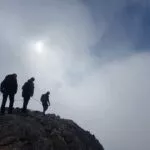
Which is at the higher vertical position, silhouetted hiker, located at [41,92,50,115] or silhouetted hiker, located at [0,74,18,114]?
silhouetted hiker, located at [41,92,50,115]

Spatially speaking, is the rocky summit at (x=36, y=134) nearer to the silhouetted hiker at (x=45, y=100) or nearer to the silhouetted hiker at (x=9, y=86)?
the silhouetted hiker at (x=9, y=86)

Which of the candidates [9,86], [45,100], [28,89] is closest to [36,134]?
[28,89]

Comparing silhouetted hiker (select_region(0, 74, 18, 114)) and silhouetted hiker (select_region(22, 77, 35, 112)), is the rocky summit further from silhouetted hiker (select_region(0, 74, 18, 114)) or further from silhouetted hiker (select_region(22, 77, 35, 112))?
silhouetted hiker (select_region(0, 74, 18, 114))

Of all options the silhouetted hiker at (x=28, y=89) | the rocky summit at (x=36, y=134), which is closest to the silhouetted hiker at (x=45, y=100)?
the rocky summit at (x=36, y=134)

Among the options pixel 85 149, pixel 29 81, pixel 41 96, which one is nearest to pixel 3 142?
pixel 29 81

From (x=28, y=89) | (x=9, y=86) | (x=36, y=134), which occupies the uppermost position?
(x=28, y=89)

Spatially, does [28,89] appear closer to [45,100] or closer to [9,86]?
[9,86]

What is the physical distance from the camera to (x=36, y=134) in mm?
27656

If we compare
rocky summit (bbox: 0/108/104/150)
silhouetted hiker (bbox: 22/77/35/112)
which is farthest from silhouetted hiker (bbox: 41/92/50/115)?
silhouetted hiker (bbox: 22/77/35/112)

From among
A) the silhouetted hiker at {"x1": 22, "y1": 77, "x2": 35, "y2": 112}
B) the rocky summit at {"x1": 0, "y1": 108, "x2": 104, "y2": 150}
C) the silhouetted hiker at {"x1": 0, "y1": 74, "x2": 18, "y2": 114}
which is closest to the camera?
the rocky summit at {"x1": 0, "y1": 108, "x2": 104, "y2": 150}

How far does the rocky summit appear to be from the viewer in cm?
2591

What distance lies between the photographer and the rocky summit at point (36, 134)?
25.9 meters

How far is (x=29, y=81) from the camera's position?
98.2ft

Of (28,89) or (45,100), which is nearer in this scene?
(28,89)
